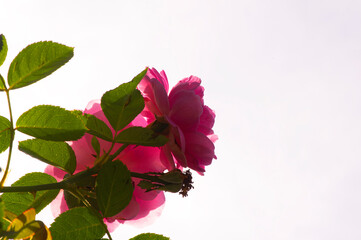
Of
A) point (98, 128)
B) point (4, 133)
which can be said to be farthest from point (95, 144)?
point (4, 133)

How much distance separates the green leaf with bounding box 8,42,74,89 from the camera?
60 cm

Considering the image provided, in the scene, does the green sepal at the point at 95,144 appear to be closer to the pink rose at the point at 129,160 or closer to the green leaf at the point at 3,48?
the pink rose at the point at 129,160

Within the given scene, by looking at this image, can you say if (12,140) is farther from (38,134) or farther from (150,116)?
(150,116)

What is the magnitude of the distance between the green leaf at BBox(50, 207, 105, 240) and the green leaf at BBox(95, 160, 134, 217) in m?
0.04

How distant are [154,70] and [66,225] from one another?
28 centimetres

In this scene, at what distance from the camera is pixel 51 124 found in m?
0.58

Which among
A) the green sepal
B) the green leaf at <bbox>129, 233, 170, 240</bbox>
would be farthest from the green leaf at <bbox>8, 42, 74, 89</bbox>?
the green leaf at <bbox>129, 233, 170, 240</bbox>

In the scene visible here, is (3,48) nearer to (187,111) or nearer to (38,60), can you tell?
(38,60)

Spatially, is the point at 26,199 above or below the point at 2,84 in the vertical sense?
below

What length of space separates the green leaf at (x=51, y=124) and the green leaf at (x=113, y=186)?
6cm

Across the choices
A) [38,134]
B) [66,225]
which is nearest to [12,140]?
[38,134]

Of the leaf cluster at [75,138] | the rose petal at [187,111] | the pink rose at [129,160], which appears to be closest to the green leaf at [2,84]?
the leaf cluster at [75,138]

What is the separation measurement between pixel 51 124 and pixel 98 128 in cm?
6

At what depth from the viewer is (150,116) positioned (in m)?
0.70
